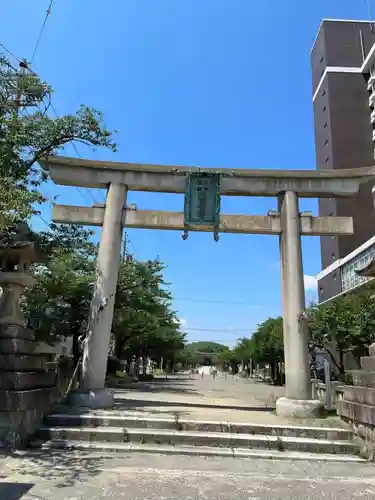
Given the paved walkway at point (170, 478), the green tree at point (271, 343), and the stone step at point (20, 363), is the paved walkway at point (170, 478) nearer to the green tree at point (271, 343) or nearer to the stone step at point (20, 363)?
the stone step at point (20, 363)

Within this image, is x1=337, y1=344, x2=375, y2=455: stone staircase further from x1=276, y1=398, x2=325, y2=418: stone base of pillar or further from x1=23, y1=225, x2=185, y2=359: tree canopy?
x1=23, y1=225, x2=185, y2=359: tree canopy

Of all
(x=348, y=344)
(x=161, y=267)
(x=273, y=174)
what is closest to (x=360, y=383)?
(x=273, y=174)

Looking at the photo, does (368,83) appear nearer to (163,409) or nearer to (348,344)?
(348,344)

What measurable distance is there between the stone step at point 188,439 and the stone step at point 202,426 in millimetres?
396

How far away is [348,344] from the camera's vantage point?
75.4 ft

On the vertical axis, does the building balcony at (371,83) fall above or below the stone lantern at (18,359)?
above

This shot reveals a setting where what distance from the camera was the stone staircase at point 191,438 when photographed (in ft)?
26.2

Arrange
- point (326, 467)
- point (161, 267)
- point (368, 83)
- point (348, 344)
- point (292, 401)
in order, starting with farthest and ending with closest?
point (368, 83), point (161, 267), point (348, 344), point (292, 401), point (326, 467)

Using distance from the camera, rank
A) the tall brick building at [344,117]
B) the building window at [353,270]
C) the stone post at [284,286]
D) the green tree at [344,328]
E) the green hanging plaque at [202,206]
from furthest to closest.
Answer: the tall brick building at [344,117] < the building window at [353,270] < the green tree at [344,328] < the green hanging plaque at [202,206] < the stone post at [284,286]

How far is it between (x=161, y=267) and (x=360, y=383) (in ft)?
57.8

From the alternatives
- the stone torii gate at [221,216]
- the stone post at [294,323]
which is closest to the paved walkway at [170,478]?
the stone post at [294,323]

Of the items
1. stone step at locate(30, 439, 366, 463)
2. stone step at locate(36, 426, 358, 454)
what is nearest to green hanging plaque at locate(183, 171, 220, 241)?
stone step at locate(36, 426, 358, 454)

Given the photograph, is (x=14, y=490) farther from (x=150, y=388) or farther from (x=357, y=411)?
(x=150, y=388)

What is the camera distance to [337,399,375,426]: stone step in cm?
795
